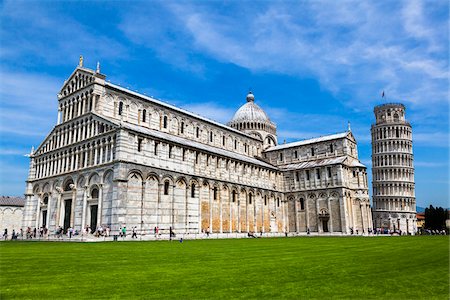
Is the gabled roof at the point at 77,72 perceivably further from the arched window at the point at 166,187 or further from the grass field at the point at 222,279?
the grass field at the point at 222,279

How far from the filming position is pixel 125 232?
34656 mm

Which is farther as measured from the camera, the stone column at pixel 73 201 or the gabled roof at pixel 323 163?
the gabled roof at pixel 323 163

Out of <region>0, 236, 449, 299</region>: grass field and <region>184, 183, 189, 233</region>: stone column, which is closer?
<region>0, 236, 449, 299</region>: grass field

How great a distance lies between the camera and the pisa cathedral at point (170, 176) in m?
38.1

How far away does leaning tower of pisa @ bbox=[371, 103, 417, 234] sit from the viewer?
81938 mm

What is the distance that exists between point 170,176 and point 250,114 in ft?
123

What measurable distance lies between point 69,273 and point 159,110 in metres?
40.8

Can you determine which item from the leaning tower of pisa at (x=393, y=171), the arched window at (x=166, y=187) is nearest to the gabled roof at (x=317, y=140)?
the leaning tower of pisa at (x=393, y=171)

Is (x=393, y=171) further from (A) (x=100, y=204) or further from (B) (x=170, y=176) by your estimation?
(A) (x=100, y=204)

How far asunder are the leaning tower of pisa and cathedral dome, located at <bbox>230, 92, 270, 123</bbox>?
102 feet

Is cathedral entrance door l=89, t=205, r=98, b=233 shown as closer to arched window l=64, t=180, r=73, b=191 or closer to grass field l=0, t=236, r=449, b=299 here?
arched window l=64, t=180, r=73, b=191

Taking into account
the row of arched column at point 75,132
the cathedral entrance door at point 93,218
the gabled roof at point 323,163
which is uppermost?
the row of arched column at point 75,132

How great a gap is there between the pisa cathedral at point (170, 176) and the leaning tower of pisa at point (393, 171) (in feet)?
84.0

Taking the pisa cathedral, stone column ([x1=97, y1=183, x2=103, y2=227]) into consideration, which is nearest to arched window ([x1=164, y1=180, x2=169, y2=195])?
the pisa cathedral
